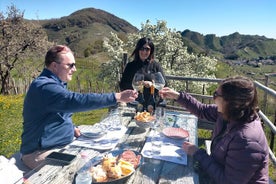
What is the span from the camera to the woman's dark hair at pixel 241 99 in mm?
1647

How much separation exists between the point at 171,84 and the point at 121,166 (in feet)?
35.6

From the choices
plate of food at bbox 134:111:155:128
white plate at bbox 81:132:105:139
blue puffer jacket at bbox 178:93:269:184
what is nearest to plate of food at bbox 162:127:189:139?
plate of food at bbox 134:111:155:128

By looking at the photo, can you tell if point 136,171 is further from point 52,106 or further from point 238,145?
point 52,106

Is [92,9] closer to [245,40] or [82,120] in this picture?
[245,40]

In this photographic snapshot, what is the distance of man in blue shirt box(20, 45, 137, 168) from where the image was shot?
208cm

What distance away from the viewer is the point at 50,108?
212 centimetres

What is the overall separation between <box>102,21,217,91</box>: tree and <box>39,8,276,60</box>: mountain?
1346 inches

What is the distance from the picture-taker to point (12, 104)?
28.6 feet

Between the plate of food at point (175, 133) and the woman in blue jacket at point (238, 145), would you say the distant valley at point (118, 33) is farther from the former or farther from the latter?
the woman in blue jacket at point (238, 145)

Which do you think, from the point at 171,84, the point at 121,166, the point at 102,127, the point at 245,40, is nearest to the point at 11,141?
the point at 102,127

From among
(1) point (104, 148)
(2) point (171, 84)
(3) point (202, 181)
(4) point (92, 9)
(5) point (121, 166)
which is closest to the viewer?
(5) point (121, 166)

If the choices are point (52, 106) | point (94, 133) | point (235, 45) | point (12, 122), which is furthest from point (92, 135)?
point (235, 45)

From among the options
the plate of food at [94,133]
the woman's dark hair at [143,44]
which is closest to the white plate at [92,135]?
the plate of food at [94,133]

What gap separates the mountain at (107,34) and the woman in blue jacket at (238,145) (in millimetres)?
47001
